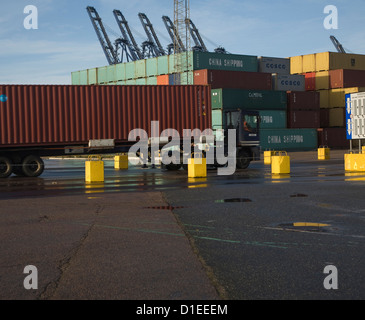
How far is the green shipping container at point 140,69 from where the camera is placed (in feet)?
185

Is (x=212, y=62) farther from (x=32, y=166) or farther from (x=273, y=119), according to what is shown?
(x=32, y=166)

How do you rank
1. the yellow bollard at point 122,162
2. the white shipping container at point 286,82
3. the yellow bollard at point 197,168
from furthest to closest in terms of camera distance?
the white shipping container at point 286,82
the yellow bollard at point 122,162
the yellow bollard at point 197,168

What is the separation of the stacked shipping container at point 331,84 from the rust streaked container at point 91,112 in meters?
33.0

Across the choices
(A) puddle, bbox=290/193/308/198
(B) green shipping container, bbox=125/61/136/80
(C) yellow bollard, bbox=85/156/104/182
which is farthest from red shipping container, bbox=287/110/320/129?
(A) puddle, bbox=290/193/308/198

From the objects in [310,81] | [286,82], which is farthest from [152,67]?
[310,81]

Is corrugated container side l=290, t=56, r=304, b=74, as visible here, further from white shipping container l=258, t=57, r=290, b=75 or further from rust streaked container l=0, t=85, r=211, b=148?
rust streaked container l=0, t=85, r=211, b=148

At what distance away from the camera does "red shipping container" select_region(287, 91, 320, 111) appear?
51469 mm

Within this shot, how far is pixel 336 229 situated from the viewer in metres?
8.22

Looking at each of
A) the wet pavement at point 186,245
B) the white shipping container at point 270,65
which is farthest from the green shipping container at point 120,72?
the wet pavement at point 186,245

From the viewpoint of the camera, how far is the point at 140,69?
56750 mm

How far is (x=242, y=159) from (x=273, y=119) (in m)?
25.3

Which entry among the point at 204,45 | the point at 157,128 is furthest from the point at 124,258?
the point at 204,45

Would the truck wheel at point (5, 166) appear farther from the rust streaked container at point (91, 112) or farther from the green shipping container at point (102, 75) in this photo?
the green shipping container at point (102, 75)
